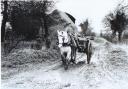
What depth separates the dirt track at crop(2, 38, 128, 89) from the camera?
5934mm

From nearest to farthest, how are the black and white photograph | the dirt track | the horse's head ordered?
Answer: 1. the dirt track
2. the black and white photograph
3. the horse's head

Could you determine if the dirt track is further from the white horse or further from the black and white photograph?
the white horse

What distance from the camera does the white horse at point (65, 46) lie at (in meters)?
7.14

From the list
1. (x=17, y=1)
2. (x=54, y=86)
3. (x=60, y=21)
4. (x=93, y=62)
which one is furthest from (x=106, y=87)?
(x=17, y=1)

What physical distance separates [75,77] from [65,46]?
1.03m

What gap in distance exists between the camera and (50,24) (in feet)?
29.7

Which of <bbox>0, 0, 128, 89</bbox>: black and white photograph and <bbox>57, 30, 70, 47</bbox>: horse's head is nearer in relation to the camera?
<bbox>0, 0, 128, 89</bbox>: black and white photograph

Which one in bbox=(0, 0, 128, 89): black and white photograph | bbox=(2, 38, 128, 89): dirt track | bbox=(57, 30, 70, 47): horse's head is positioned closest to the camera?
bbox=(2, 38, 128, 89): dirt track

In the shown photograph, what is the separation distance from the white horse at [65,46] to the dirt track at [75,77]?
0.21 meters

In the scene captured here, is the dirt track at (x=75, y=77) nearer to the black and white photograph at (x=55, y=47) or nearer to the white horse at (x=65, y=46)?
the black and white photograph at (x=55, y=47)

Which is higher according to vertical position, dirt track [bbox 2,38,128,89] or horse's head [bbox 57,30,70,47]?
horse's head [bbox 57,30,70,47]

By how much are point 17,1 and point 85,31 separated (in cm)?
309

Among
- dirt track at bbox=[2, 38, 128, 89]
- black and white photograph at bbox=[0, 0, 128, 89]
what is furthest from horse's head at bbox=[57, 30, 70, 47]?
dirt track at bbox=[2, 38, 128, 89]

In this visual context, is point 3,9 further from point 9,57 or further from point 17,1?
point 9,57
